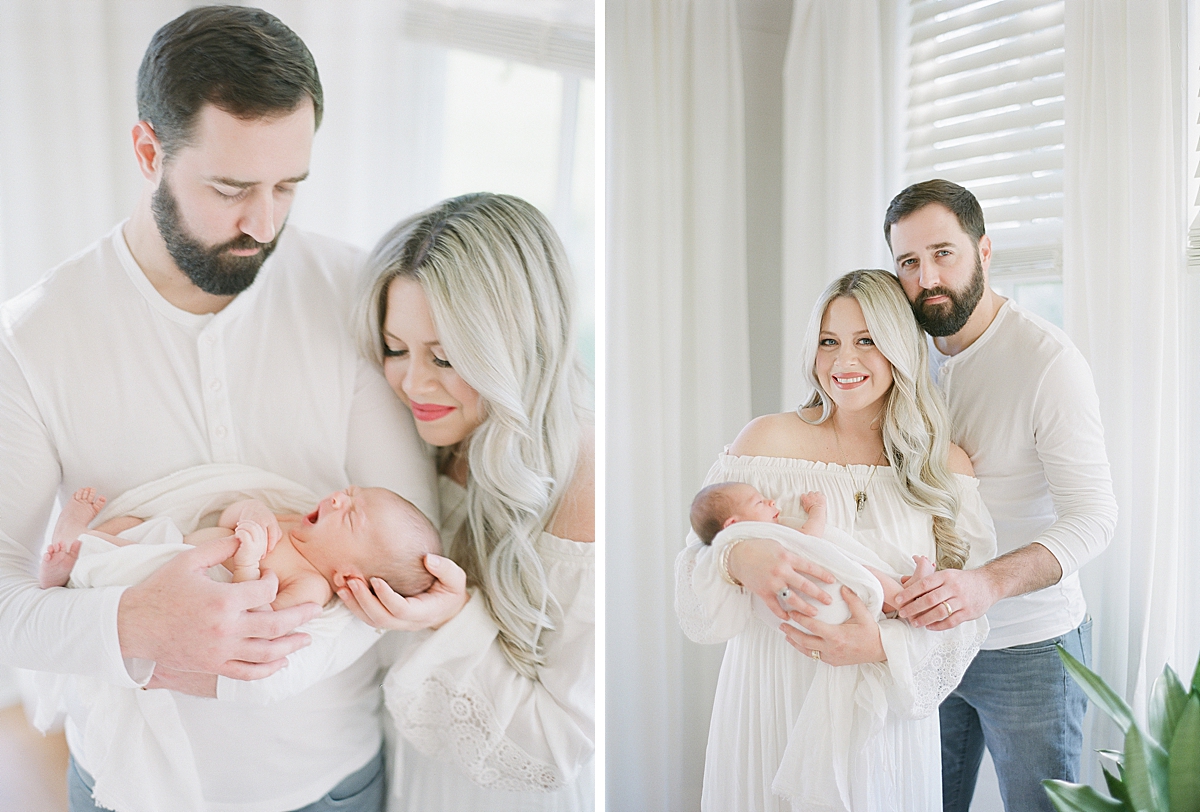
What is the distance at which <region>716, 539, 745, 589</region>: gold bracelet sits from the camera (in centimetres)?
152

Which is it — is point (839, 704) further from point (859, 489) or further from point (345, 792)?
point (345, 792)

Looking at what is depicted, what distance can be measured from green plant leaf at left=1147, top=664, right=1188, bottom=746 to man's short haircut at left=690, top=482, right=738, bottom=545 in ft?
2.53

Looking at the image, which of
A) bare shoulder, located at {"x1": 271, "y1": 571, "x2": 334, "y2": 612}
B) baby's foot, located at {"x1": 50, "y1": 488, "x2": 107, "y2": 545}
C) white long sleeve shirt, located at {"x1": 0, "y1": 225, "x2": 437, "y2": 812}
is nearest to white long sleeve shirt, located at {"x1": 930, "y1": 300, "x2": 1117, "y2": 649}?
white long sleeve shirt, located at {"x1": 0, "y1": 225, "x2": 437, "y2": 812}

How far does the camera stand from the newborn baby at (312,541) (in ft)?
4.23

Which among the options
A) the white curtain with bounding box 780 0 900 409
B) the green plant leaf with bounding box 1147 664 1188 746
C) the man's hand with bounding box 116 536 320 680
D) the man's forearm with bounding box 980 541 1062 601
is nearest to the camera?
the man's hand with bounding box 116 536 320 680

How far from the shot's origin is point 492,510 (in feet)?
4.73

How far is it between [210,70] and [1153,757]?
188 centimetres

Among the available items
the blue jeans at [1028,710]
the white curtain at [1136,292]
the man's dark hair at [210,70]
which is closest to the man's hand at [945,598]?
the blue jeans at [1028,710]

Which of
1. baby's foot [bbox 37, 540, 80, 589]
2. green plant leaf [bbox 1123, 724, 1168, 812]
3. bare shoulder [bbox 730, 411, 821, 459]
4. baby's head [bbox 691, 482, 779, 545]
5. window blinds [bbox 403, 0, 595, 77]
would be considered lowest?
green plant leaf [bbox 1123, 724, 1168, 812]

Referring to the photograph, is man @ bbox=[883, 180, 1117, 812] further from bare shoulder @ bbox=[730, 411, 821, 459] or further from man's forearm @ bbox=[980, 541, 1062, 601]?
bare shoulder @ bbox=[730, 411, 821, 459]

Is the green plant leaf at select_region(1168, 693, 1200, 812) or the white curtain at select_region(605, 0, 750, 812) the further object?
the white curtain at select_region(605, 0, 750, 812)

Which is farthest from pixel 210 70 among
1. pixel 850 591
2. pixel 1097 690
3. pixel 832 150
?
pixel 1097 690

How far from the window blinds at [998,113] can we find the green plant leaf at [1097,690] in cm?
70

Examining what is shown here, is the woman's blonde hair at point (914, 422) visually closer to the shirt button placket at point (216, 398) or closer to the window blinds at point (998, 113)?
the window blinds at point (998, 113)
